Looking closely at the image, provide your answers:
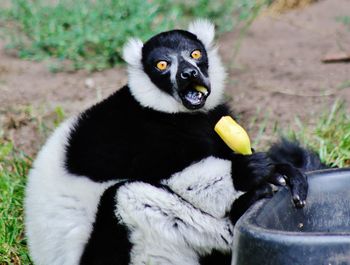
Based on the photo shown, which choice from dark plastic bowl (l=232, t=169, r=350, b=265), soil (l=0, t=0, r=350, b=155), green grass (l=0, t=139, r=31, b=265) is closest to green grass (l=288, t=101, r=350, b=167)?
soil (l=0, t=0, r=350, b=155)

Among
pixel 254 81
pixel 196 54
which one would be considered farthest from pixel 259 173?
pixel 254 81

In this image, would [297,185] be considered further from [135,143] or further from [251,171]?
[135,143]

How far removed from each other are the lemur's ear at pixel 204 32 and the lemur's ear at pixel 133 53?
408mm

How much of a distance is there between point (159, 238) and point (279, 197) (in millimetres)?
779

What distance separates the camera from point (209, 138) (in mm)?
4957

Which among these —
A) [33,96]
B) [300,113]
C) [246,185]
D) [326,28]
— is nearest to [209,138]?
[246,185]

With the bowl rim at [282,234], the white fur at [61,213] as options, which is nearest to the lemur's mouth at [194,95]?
the white fur at [61,213]

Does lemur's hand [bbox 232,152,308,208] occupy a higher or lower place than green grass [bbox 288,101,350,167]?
higher

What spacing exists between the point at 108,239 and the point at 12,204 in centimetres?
147

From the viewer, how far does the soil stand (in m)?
7.06

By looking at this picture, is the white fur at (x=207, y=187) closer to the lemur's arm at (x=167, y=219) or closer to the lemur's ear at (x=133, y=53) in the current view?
the lemur's arm at (x=167, y=219)

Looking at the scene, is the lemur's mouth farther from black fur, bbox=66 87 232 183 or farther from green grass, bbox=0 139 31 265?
green grass, bbox=0 139 31 265

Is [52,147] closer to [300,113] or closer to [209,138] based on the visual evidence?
[209,138]

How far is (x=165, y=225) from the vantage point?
4578 mm
